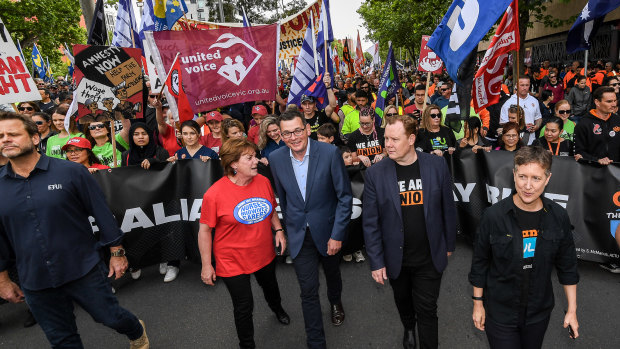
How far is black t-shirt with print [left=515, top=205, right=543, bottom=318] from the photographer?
7.53 ft

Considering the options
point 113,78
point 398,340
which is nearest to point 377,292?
point 398,340

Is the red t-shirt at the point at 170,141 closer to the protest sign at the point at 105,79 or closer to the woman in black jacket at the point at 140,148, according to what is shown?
the woman in black jacket at the point at 140,148

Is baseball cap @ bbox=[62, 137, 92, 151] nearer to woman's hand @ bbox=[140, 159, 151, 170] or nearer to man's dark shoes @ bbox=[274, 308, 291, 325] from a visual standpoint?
woman's hand @ bbox=[140, 159, 151, 170]

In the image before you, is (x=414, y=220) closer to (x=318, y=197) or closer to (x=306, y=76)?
(x=318, y=197)

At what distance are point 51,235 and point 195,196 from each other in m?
2.21

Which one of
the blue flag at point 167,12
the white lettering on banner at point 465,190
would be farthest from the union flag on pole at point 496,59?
the blue flag at point 167,12

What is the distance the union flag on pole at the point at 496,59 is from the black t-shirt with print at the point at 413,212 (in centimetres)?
250

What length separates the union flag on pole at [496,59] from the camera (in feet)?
14.7

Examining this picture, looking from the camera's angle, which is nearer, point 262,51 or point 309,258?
point 309,258

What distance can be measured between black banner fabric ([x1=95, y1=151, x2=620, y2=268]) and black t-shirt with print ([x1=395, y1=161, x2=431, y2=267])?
188 centimetres

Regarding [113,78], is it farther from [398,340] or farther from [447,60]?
[398,340]

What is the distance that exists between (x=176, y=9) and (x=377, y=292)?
6673 millimetres

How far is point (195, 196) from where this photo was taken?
16.1 ft

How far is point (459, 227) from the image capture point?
17.0 ft
